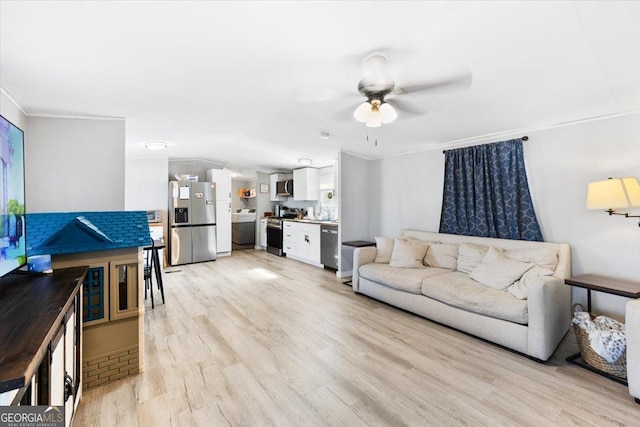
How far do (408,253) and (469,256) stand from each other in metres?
0.71

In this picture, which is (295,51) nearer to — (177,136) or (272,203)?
(177,136)

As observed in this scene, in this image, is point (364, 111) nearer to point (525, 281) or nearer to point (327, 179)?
point (525, 281)

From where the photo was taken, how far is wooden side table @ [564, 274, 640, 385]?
2.09 metres

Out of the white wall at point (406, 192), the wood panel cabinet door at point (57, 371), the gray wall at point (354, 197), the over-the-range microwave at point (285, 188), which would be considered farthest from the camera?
the over-the-range microwave at point (285, 188)

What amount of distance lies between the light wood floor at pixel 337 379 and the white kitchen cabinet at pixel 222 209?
10.9 ft

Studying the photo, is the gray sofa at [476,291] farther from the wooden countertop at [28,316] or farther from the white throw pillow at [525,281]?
the wooden countertop at [28,316]

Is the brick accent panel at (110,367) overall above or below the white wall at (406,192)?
below

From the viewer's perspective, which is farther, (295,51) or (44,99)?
(44,99)

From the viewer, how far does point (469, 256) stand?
3.30m

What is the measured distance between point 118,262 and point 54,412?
46.6 inches

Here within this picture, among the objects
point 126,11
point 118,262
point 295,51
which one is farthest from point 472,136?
point 118,262

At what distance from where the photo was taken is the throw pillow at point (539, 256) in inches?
109

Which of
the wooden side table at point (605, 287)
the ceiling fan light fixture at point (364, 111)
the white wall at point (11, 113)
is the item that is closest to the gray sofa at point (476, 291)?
the wooden side table at point (605, 287)

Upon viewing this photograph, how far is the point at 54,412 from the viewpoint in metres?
1.08
